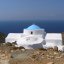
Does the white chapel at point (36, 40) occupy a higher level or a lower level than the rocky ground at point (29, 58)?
lower

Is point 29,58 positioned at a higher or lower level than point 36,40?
higher

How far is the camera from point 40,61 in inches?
297

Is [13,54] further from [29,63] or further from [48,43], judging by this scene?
[48,43]

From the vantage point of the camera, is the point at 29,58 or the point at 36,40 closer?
the point at 29,58

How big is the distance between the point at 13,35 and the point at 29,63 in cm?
1750

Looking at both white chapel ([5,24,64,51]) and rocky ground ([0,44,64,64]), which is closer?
rocky ground ([0,44,64,64])

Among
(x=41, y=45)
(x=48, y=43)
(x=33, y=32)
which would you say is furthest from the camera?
(x=33, y=32)

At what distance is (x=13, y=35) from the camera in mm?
24703

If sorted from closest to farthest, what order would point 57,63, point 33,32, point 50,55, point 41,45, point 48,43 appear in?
point 57,63 → point 50,55 → point 41,45 → point 48,43 → point 33,32

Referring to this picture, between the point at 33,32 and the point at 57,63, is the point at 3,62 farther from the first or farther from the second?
the point at 33,32

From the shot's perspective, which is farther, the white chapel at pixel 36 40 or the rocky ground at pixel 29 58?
the white chapel at pixel 36 40

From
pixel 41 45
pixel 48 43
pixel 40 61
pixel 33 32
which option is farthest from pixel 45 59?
pixel 33 32

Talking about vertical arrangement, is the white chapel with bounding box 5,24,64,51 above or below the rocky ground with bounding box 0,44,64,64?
below

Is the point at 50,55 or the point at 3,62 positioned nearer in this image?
the point at 3,62
